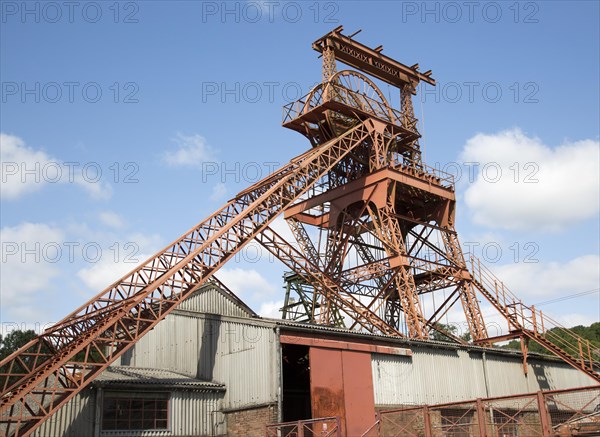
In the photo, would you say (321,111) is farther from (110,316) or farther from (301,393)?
(110,316)

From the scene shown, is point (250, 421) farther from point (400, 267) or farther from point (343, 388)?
point (400, 267)

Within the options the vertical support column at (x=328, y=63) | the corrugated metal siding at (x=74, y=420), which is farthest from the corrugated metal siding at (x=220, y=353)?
the vertical support column at (x=328, y=63)

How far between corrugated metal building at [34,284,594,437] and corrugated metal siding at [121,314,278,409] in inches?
1.4

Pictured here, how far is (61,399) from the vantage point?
17.2 m

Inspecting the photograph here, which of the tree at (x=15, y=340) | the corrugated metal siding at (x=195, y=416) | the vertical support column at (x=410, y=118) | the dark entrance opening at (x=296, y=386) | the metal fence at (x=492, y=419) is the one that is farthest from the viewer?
the tree at (x=15, y=340)

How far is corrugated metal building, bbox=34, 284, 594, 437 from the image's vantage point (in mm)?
19031

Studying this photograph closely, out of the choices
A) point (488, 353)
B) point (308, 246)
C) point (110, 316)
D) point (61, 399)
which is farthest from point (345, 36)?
point (61, 399)

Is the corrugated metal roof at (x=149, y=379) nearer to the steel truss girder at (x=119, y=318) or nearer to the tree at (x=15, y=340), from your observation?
the steel truss girder at (x=119, y=318)

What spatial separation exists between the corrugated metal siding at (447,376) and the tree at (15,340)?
133 ft

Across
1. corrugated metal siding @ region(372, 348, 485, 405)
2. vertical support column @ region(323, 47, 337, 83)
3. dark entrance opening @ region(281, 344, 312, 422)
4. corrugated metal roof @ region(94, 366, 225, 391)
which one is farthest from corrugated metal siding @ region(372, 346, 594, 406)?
vertical support column @ region(323, 47, 337, 83)

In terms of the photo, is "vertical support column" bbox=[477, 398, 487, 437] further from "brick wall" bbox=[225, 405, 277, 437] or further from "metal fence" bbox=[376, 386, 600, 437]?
"brick wall" bbox=[225, 405, 277, 437]

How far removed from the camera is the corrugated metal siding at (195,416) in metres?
19.9

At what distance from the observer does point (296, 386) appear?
25703 millimetres

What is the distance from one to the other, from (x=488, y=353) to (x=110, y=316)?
51.0 feet
